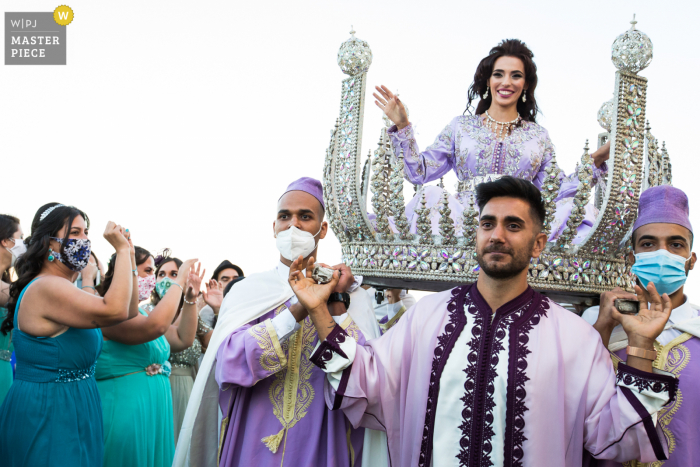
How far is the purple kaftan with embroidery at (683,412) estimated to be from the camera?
2625mm

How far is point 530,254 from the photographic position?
8.18 ft

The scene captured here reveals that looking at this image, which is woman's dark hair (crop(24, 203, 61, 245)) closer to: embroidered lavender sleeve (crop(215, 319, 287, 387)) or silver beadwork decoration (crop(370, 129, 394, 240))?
embroidered lavender sleeve (crop(215, 319, 287, 387))

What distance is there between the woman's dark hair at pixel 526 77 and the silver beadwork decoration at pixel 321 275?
1.56 metres

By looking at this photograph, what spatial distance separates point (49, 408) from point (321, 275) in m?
1.73

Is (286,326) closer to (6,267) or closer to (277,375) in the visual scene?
(277,375)

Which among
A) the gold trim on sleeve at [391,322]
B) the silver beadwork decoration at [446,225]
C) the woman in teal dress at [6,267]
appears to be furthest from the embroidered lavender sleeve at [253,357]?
the woman in teal dress at [6,267]

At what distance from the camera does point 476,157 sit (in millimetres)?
3250

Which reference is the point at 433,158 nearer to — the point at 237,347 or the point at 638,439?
the point at 237,347

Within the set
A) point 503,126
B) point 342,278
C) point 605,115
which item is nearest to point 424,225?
point 342,278

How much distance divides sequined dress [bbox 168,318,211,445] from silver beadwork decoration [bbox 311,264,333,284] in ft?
10.5

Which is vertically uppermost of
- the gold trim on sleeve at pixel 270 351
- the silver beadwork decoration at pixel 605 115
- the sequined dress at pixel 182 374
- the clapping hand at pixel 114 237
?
the silver beadwork decoration at pixel 605 115

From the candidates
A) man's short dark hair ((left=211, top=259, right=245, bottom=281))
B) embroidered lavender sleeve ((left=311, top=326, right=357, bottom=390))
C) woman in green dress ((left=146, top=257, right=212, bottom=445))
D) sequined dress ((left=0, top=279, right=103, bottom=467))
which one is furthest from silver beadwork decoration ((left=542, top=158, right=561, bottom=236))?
man's short dark hair ((left=211, top=259, right=245, bottom=281))

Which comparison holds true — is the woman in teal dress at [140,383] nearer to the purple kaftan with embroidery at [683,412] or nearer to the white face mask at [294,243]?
the white face mask at [294,243]

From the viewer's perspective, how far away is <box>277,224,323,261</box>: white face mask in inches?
123
